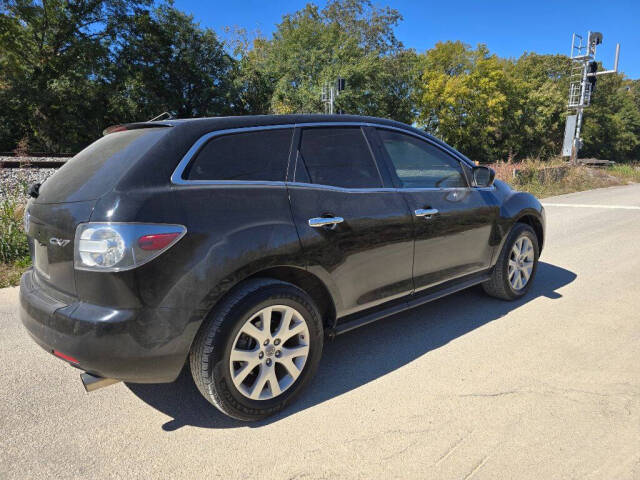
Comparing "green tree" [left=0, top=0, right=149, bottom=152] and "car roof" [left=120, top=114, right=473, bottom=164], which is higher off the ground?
"green tree" [left=0, top=0, right=149, bottom=152]

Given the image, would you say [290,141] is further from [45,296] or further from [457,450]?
[457,450]

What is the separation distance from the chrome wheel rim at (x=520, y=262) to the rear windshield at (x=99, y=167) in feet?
10.9

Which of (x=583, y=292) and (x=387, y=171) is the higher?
(x=387, y=171)

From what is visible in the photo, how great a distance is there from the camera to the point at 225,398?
238cm

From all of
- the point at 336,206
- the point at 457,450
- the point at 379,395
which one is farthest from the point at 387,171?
the point at 457,450

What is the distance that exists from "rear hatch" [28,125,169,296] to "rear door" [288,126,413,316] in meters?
0.92

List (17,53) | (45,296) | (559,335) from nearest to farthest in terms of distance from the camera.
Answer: (45,296) < (559,335) < (17,53)

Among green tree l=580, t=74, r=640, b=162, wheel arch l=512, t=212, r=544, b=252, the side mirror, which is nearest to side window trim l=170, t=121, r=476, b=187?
the side mirror

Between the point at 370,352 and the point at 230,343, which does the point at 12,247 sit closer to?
the point at 230,343

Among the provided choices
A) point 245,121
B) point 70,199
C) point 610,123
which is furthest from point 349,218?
point 610,123

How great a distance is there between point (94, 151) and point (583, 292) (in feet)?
15.5

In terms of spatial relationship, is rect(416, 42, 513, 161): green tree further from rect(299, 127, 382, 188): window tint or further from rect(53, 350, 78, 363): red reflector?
rect(53, 350, 78, 363): red reflector

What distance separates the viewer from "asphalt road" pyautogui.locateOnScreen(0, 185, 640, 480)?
219 cm

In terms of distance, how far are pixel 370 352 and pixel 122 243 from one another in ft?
6.57
